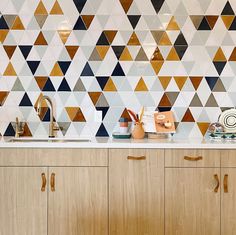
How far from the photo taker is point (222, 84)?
319 centimetres

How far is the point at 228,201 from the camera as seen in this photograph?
8.67ft

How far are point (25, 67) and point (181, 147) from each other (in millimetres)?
1533

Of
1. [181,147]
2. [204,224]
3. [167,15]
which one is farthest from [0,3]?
[204,224]

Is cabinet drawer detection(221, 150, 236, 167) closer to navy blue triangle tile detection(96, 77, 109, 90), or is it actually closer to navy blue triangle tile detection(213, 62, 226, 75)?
navy blue triangle tile detection(213, 62, 226, 75)

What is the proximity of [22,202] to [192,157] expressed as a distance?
1.29m

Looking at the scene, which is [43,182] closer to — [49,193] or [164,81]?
[49,193]

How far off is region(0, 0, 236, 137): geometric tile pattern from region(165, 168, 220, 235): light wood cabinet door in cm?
62

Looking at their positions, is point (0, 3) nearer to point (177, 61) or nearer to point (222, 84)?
point (177, 61)

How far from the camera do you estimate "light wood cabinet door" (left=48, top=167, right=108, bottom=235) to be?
8.73 ft

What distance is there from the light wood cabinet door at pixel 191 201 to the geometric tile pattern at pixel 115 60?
0.62 m

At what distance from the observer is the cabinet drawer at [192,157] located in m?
2.65

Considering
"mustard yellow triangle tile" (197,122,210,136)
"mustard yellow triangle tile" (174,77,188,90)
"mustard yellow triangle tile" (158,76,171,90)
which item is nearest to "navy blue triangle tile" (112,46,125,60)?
"mustard yellow triangle tile" (158,76,171,90)

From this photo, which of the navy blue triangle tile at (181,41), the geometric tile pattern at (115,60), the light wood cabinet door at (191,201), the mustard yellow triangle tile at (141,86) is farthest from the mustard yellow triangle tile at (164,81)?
the light wood cabinet door at (191,201)

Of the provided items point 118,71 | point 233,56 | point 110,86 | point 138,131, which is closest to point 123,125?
point 138,131
